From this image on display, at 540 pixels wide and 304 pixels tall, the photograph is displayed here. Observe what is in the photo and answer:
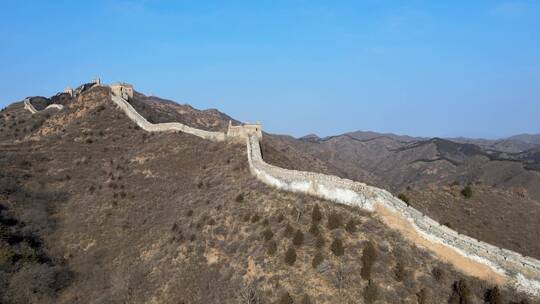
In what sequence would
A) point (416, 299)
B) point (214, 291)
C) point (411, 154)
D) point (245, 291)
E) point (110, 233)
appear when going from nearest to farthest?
point (416, 299) < point (245, 291) < point (214, 291) < point (110, 233) < point (411, 154)

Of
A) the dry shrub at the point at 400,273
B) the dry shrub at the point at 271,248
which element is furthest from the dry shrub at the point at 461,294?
the dry shrub at the point at 271,248

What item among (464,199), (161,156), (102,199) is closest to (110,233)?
(102,199)

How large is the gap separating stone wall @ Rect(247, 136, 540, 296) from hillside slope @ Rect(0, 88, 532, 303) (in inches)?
36.3

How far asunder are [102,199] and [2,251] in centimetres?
1130

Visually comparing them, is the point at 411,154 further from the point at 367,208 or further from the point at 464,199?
the point at 367,208

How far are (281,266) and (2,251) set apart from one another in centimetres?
2371

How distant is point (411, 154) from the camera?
15812 centimetres

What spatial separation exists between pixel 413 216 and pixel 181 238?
18.1m

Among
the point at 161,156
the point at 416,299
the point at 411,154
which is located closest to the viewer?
the point at 416,299

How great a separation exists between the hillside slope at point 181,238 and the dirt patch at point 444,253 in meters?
0.54

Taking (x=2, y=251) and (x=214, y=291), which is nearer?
(x=214, y=291)

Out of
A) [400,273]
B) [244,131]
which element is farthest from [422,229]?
[244,131]

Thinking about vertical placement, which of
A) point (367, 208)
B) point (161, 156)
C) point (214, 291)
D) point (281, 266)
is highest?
point (161, 156)

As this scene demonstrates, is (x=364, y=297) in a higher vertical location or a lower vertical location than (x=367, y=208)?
lower
